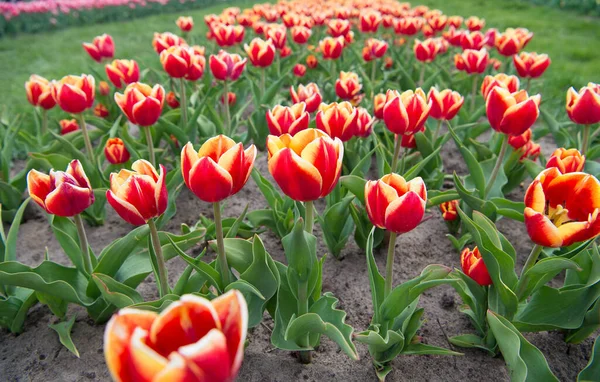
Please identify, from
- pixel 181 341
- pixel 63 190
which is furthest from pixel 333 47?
pixel 181 341

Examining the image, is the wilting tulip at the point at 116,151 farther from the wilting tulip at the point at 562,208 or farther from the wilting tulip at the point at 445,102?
the wilting tulip at the point at 562,208

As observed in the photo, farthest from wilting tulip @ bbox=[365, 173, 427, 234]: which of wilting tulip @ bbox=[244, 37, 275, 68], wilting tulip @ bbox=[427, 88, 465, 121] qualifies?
wilting tulip @ bbox=[244, 37, 275, 68]

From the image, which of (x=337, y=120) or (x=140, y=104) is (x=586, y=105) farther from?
(x=140, y=104)

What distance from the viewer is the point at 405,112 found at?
6.19 ft

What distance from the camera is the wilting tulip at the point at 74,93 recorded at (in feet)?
7.67

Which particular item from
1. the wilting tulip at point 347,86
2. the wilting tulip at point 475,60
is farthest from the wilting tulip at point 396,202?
the wilting tulip at point 475,60

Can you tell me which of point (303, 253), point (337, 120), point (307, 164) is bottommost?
point (303, 253)

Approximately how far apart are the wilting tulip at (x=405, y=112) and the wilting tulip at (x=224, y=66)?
45.2 inches

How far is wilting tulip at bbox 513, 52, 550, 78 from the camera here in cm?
290

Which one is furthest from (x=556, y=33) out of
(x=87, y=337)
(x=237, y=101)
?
(x=87, y=337)

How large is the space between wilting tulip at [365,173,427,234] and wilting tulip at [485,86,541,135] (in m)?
0.81

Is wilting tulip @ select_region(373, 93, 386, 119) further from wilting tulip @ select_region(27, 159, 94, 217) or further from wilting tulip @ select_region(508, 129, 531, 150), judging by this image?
wilting tulip @ select_region(27, 159, 94, 217)

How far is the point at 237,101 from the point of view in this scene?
12.3ft

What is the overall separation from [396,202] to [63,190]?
102 cm
